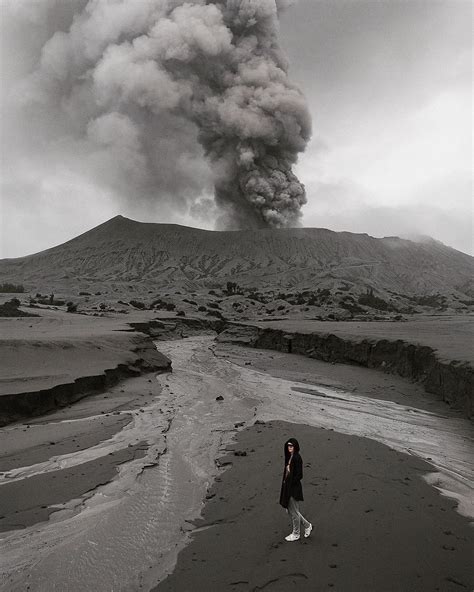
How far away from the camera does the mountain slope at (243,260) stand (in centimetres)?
10156

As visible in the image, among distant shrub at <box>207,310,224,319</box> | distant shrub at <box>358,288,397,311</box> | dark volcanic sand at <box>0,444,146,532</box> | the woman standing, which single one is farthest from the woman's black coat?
distant shrub at <box>358,288,397,311</box>

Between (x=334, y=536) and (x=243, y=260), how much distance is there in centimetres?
11131

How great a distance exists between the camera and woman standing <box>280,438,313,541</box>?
4961 millimetres

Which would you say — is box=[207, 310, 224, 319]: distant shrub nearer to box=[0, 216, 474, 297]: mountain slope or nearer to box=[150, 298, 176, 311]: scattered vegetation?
box=[150, 298, 176, 311]: scattered vegetation

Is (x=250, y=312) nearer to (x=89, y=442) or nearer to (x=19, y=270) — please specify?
(x=89, y=442)

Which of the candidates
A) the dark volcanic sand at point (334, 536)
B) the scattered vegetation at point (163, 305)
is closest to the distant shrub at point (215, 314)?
the scattered vegetation at point (163, 305)

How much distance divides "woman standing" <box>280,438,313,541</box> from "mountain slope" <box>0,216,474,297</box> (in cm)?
8547

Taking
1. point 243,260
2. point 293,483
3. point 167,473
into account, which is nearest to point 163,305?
point 167,473

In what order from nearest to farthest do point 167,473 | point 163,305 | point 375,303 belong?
point 167,473
point 163,305
point 375,303

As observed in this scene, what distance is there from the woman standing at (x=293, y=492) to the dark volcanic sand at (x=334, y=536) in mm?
128

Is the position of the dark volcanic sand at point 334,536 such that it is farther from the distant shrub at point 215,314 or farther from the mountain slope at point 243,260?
the mountain slope at point 243,260

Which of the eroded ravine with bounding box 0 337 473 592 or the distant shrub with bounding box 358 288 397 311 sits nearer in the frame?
the eroded ravine with bounding box 0 337 473 592

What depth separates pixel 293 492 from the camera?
4.98 metres

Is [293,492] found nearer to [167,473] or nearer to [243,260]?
[167,473]
